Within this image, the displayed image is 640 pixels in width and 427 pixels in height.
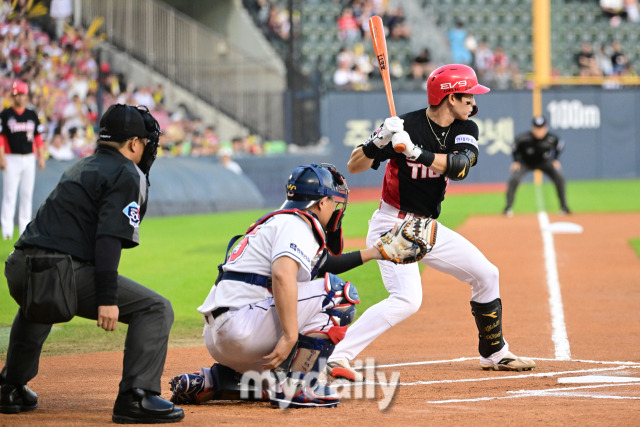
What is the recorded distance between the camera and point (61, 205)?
4.66 m

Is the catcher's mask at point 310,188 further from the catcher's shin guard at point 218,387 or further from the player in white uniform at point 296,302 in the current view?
the catcher's shin guard at point 218,387

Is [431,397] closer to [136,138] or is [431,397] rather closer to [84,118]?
[136,138]

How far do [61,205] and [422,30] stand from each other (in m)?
26.0

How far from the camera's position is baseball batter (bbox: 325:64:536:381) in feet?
19.3

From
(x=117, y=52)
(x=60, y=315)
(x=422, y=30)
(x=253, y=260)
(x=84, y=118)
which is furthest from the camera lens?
(x=422, y=30)

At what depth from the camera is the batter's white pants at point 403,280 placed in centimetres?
589

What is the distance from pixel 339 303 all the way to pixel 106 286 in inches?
47.6

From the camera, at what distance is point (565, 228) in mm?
15914

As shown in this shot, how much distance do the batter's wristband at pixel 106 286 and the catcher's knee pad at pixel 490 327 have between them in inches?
100

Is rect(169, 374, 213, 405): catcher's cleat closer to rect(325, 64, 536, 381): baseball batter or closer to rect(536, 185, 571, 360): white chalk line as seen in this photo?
rect(325, 64, 536, 381): baseball batter

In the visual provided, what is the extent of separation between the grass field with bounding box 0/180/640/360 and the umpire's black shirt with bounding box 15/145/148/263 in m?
2.73

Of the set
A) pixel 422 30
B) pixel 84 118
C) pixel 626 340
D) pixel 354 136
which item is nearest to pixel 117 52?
pixel 84 118

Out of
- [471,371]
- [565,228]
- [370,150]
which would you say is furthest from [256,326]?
[565,228]

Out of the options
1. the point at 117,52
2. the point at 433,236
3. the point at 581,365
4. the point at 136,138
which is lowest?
the point at 581,365
